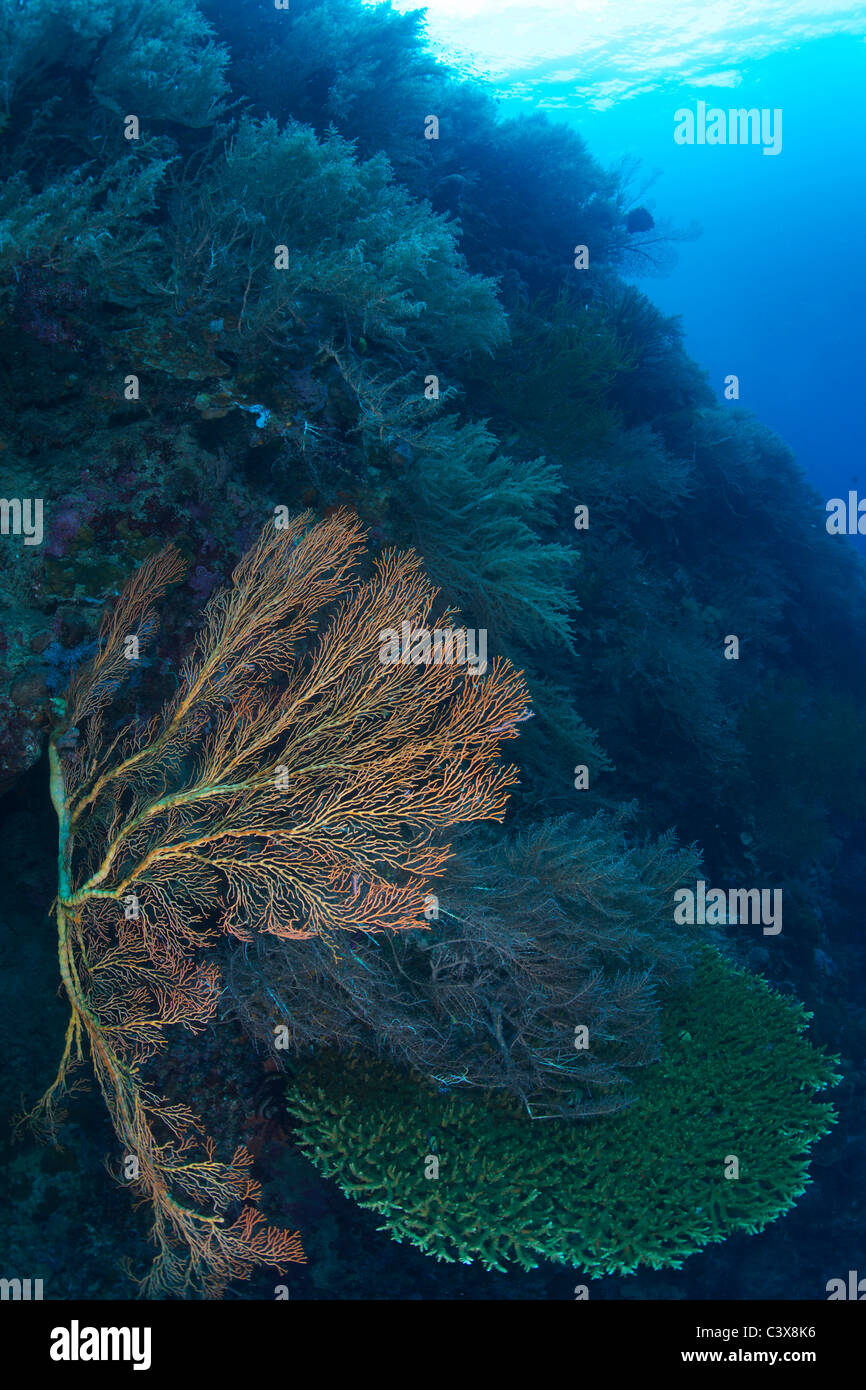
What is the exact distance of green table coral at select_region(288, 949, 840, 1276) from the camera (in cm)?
324

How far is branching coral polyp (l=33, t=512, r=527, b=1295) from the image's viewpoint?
295 centimetres

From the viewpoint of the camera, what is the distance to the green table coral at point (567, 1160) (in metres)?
3.24

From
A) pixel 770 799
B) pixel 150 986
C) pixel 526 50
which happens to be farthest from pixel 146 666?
pixel 526 50

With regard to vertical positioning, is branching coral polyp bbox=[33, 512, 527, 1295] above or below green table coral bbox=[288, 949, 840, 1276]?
above

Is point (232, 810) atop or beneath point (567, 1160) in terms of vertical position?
atop

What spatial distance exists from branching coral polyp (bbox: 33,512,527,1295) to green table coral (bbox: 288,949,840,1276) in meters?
0.53

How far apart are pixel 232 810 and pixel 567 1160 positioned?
8.85 feet

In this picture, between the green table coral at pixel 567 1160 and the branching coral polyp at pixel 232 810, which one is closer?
the branching coral polyp at pixel 232 810

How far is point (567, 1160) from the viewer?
11.6 feet

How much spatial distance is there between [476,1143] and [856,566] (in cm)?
1352

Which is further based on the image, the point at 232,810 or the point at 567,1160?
the point at 567,1160

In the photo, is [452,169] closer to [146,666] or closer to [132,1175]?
[146,666]

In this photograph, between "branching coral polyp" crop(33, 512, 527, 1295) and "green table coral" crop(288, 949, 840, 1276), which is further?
"green table coral" crop(288, 949, 840, 1276)

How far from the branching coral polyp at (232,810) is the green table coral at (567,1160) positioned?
533 millimetres
